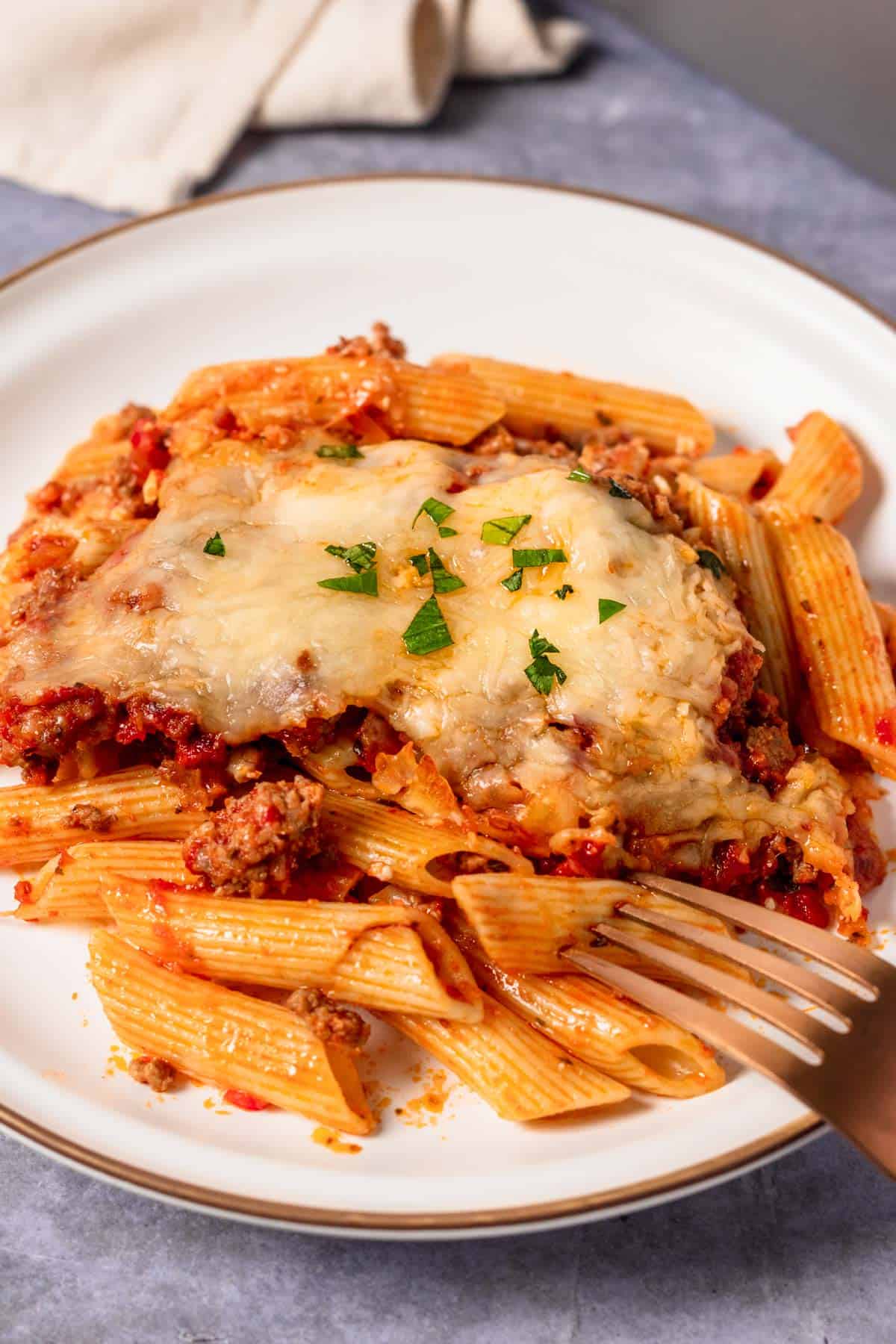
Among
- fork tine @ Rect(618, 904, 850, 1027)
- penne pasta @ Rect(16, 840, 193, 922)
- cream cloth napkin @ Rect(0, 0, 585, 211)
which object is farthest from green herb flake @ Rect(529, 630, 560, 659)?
cream cloth napkin @ Rect(0, 0, 585, 211)

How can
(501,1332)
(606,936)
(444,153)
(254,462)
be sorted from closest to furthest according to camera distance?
(501,1332) → (606,936) → (254,462) → (444,153)

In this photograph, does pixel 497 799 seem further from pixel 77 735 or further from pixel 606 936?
pixel 77 735

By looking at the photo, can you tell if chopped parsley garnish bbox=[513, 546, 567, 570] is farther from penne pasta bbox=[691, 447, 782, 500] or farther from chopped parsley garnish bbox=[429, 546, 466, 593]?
penne pasta bbox=[691, 447, 782, 500]

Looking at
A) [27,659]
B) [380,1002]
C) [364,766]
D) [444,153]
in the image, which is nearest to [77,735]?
[27,659]

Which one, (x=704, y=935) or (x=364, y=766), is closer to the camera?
(x=704, y=935)

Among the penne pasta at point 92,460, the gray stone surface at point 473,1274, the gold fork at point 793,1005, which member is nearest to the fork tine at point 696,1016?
the gold fork at point 793,1005

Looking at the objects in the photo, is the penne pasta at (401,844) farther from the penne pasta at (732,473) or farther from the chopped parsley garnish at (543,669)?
the penne pasta at (732,473)
